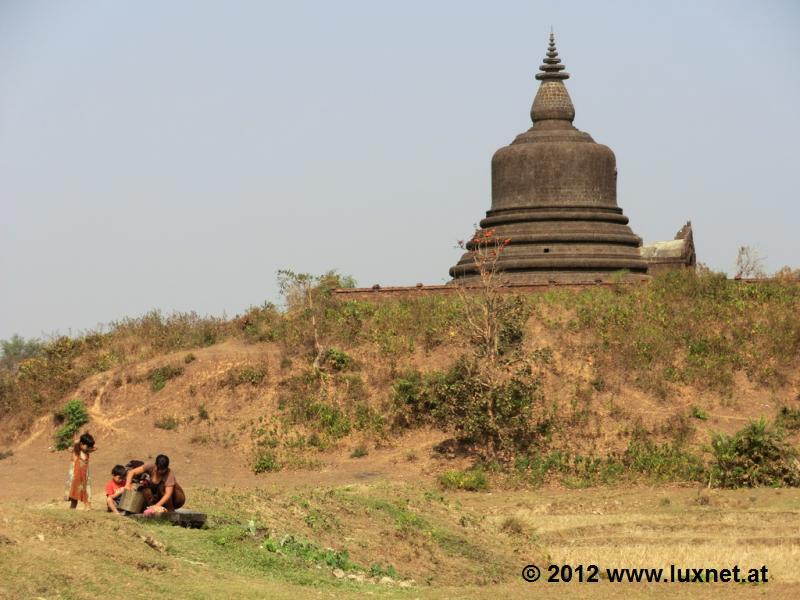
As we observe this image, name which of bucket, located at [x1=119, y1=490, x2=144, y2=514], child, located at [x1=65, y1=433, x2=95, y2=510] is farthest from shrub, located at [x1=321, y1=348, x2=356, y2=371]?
bucket, located at [x1=119, y1=490, x2=144, y2=514]

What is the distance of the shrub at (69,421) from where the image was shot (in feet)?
97.8

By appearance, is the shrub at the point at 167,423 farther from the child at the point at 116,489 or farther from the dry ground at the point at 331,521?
the child at the point at 116,489

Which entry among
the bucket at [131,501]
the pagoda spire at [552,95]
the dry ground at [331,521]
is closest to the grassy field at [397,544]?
the dry ground at [331,521]

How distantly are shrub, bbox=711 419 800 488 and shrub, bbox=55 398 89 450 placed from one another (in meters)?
14.0

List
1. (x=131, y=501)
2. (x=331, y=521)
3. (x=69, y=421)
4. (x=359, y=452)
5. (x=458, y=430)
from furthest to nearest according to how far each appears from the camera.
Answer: (x=69, y=421) < (x=359, y=452) < (x=458, y=430) < (x=331, y=521) < (x=131, y=501)

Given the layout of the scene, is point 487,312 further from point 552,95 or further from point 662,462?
point 552,95

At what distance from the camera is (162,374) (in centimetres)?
3162

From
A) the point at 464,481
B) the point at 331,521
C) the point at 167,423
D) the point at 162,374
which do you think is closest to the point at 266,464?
the point at 167,423

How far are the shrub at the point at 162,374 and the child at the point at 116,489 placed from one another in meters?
15.6

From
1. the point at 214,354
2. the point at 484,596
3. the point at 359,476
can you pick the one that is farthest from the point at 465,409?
the point at 484,596

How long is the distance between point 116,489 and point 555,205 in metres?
22.4

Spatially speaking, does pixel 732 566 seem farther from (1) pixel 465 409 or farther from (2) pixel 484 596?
(1) pixel 465 409

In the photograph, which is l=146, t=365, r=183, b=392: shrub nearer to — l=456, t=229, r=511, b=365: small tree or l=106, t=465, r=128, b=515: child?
l=456, t=229, r=511, b=365: small tree

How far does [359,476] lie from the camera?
26594 millimetres
